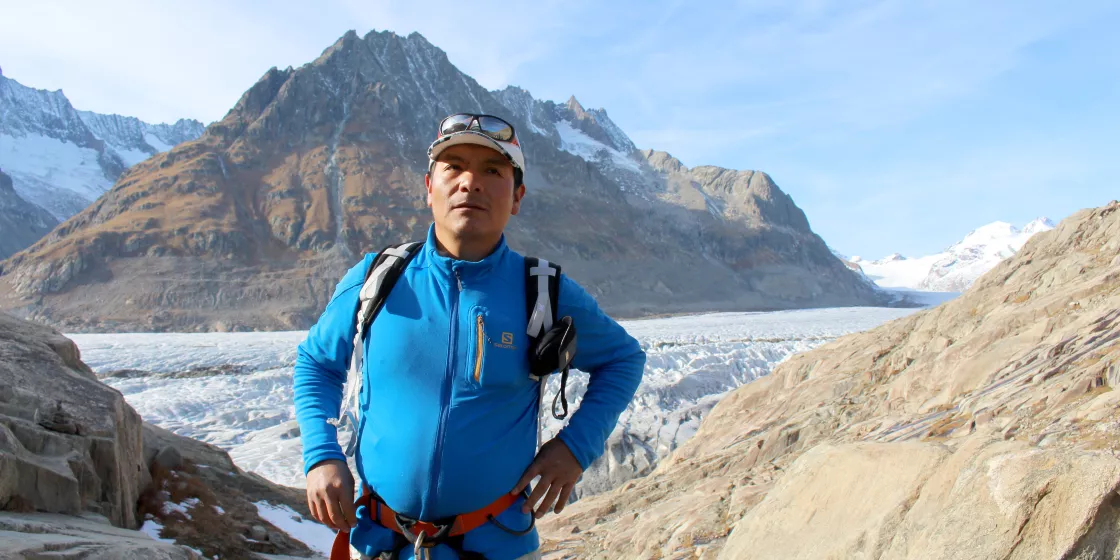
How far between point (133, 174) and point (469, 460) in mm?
117020

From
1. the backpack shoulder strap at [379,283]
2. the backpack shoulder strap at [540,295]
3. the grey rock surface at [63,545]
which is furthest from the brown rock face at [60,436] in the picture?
the backpack shoulder strap at [540,295]

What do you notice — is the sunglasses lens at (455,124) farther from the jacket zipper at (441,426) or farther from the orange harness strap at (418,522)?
the orange harness strap at (418,522)

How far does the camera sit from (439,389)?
211 cm

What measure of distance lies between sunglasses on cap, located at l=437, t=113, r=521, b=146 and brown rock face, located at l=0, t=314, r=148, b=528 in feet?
13.3

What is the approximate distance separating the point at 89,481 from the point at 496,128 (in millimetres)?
5144

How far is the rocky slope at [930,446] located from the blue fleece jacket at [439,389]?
1799mm

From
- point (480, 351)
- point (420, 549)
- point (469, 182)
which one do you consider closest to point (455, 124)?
point (469, 182)

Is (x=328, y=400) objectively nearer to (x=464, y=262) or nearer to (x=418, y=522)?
(x=418, y=522)

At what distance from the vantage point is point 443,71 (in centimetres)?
15538

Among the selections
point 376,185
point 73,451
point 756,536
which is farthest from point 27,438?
point 376,185

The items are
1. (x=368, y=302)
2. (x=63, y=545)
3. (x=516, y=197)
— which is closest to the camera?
(x=368, y=302)

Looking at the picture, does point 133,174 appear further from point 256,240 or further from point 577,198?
point 577,198

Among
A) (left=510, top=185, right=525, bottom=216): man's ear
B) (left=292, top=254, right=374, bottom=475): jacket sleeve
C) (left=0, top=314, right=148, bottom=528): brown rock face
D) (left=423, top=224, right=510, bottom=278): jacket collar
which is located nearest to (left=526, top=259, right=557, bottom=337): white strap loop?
(left=423, top=224, right=510, bottom=278): jacket collar

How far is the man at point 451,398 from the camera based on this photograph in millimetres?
2111
